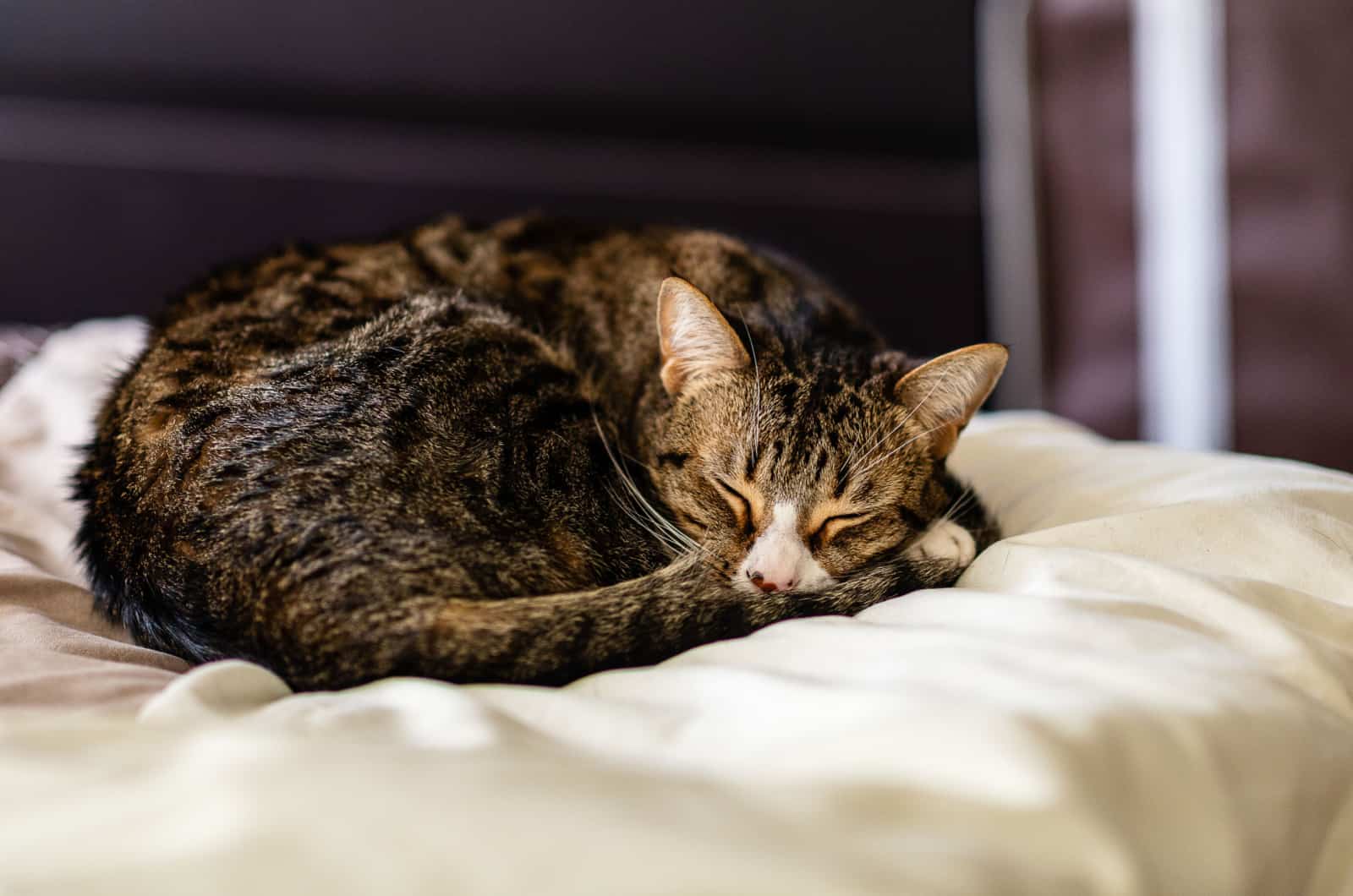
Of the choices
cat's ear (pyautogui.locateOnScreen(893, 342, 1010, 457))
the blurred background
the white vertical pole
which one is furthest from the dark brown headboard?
cat's ear (pyautogui.locateOnScreen(893, 342, 1010, 457))

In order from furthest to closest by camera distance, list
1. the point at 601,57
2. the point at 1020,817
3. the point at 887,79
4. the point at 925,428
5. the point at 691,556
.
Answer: the point at 887,79
the point at 601,57
the point at 925,428
the point at 691,556
the point at 1020,817

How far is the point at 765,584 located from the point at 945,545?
270 mm

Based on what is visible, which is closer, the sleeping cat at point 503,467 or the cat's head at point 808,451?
the sleeping cat at point 503,467

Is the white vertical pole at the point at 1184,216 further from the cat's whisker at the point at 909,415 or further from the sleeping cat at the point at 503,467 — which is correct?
the cat's whisker at the point at 909,415

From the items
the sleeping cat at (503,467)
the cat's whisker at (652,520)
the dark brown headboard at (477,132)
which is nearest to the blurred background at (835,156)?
the dark brown headboard at (477,132)

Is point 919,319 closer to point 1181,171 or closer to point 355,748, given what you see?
point 1181,171

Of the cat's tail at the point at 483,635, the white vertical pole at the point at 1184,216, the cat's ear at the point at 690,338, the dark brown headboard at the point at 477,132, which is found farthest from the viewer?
the white vertical pole at the point at 1184,216

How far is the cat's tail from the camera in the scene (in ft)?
3.11

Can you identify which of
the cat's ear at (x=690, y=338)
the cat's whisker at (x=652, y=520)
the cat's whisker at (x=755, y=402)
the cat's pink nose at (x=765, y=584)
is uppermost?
the cat's ear at (x=690, y=338)

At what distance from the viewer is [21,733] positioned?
738mm

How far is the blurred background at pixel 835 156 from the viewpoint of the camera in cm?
283

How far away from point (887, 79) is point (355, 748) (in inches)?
125

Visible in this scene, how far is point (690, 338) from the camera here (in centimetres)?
142

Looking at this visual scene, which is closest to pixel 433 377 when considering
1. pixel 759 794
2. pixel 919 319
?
pixel 759 794
